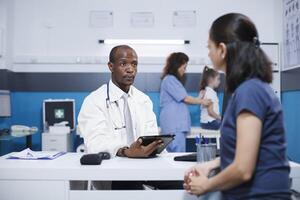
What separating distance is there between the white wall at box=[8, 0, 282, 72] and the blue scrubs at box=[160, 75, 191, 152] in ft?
3.52

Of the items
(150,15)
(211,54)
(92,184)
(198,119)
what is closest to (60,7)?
(150,15)

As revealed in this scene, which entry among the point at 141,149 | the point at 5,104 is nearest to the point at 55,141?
the point at 5,104

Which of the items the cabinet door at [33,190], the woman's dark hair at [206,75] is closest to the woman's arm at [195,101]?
the woman's dark hair at [206,75]

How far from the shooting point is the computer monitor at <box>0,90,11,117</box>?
448 centimetres

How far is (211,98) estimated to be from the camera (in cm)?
438

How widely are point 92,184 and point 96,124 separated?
1.30 ft

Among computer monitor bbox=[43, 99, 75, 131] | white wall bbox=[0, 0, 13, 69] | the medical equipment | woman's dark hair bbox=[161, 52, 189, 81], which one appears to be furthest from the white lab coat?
white wall bbox=[0, 0, 13, 69]

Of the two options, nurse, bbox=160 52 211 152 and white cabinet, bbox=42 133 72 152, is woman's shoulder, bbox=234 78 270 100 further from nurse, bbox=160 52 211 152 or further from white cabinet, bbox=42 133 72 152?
white cabinet, bbox=42 133 72 152

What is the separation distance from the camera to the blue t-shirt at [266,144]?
1.07m

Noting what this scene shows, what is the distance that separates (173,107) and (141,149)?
229cm

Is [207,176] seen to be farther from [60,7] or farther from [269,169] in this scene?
[60,7]

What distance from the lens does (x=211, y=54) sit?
1.20m

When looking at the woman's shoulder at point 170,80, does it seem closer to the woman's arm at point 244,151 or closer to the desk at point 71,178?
the desk at point 71,178

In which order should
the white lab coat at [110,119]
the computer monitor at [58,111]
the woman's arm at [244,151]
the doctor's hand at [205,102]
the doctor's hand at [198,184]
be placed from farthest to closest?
the computer monitor at [58,111] → the doctor's hand at [205,102] → the white lab coat at [110,119] → the doctor's hand at [198,184] → the woman's arm at [244,151]
